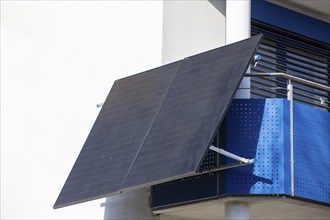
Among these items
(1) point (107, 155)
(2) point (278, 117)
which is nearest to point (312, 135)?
(2) point (278, 117)

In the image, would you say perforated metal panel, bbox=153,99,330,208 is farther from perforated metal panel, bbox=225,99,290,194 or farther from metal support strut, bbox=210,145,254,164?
metal support strut, bbox=210,145,254,164

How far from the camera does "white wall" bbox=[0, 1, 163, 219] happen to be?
431 inches

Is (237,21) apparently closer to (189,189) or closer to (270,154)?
(270,154)

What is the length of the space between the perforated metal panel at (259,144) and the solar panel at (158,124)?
1.52 feet

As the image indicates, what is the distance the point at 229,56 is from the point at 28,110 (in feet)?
8.25

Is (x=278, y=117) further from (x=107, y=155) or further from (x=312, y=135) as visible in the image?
(x=107, y=155)

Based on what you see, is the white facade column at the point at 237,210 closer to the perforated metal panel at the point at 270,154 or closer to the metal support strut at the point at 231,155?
the perforated metal panel at the point at 270,154

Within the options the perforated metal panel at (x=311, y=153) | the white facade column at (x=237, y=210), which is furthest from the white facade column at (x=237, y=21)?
the white facade column at (x=237, y=210)

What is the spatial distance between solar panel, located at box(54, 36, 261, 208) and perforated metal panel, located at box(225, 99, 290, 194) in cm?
46

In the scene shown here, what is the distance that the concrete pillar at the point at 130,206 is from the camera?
10672mm

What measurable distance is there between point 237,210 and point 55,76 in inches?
106

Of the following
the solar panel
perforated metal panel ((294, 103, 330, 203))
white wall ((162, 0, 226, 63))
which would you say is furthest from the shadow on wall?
perforated metal panel ((294, 103, 330, 203))

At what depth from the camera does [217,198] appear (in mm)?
9758

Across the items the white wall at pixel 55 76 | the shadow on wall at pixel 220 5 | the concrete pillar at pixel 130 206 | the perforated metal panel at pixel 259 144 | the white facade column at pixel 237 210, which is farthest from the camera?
the shadow on wall at pixel 220 5
